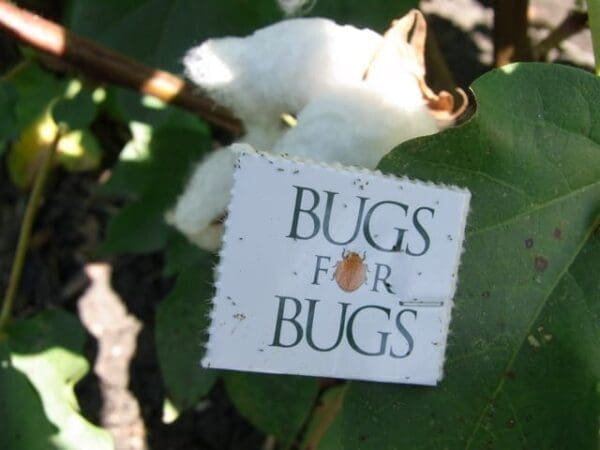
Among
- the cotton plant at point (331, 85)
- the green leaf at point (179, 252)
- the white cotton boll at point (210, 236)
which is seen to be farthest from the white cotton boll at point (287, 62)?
the green leaf at point (179, 252)

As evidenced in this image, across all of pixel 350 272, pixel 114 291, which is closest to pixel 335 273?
pixel 350 272

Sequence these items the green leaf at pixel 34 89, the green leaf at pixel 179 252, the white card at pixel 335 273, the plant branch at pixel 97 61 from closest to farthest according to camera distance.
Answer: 1. the white card at pixel 335 273
2. the plant branch at pixel 97 61
3. the green leaf at pixel 179 252
4. the green leaf at pixel 34 89

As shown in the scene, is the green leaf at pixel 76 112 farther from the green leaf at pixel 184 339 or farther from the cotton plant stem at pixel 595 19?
the cotton plant stem at pixel 595 19

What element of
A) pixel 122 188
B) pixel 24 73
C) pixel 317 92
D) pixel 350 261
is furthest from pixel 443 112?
pixel 24 73

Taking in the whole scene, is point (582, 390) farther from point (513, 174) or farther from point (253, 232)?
point (253, 232)

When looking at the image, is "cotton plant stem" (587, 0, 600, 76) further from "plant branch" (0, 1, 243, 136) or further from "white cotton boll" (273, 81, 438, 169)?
"plant branch" (0, 1, 243, 136)

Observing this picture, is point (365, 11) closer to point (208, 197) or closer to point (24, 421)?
point (208, 197)

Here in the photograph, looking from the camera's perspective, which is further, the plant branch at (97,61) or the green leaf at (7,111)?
the green leaf at (7,111)
